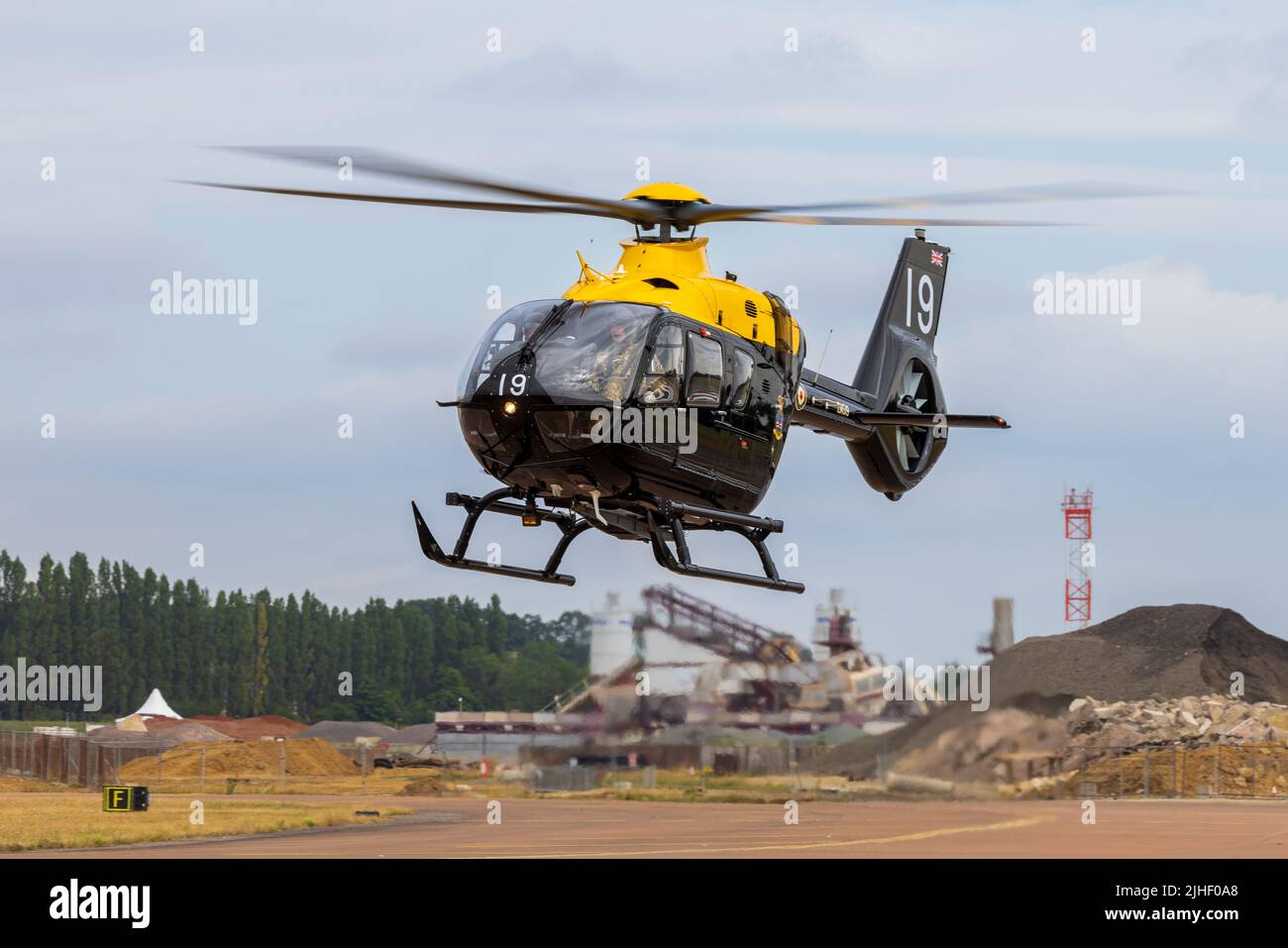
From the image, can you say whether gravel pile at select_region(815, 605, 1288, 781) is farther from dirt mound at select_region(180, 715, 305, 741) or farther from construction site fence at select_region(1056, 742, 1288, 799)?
dirt mound at select_region(180, 715, 305, 741)

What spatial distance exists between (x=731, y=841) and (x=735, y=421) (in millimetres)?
10534

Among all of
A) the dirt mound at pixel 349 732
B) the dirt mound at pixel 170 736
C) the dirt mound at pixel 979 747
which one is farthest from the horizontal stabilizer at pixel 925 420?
the dirt mound at pixel 349 732

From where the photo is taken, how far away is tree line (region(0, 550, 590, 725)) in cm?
4903

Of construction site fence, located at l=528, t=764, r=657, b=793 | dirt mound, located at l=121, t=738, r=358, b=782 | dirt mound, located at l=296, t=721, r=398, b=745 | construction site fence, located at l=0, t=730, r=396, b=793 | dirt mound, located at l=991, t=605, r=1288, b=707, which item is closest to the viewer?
construction site fence, located at l=528, t=764, r=657, b=793

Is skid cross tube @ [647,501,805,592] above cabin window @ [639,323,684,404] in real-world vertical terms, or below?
below

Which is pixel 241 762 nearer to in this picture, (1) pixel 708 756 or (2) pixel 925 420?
(1) pixel 708 756

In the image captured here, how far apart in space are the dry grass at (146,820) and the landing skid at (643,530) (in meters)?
11.4

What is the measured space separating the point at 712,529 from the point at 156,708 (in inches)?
2207

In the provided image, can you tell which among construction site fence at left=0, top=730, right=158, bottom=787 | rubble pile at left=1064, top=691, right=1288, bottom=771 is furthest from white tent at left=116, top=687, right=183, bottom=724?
rubble pile at left=1064, top=691, right=1288, bottom=771

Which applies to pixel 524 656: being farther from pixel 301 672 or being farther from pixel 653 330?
pixel 301 672

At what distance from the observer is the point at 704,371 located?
23.4 meters

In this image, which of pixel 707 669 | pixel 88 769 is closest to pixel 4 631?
pixel 88 769

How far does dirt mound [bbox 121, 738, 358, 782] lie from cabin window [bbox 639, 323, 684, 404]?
38.9 meters

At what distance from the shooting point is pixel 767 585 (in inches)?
969
